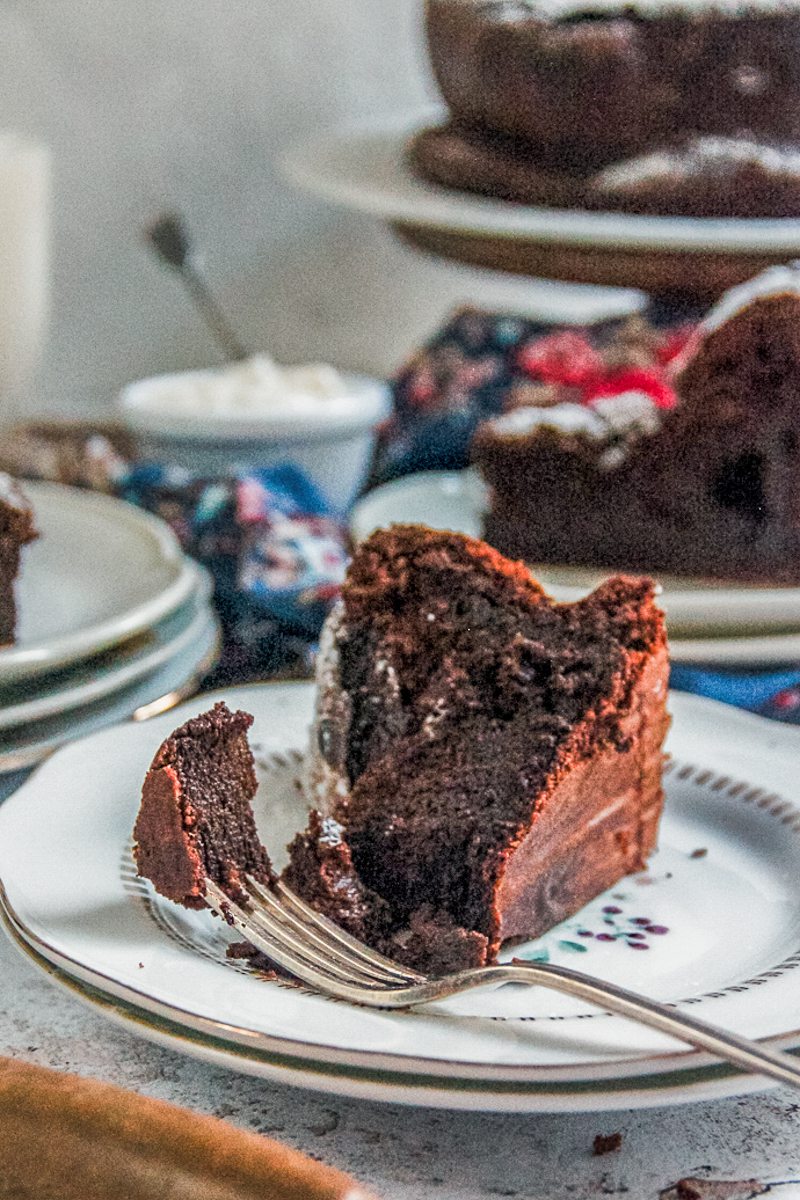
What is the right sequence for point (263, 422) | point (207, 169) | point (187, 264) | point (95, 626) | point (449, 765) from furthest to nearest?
1. point (207, 169)
2. point (187, 264)
3. point (263, 422)
4. point (95, 626)
5. point (449, 765)

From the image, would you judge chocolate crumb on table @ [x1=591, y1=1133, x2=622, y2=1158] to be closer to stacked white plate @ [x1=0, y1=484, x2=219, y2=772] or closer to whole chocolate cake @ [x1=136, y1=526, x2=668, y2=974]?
whole chocolate cake @ [x1=136, y1=526, x2=668, y2=974]

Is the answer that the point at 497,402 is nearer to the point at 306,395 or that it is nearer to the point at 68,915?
the point at 306,395

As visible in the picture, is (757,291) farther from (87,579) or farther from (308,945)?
(308,945)

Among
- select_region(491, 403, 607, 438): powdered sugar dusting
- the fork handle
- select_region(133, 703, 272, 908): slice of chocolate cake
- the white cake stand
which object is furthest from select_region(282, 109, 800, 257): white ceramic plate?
the fork handle

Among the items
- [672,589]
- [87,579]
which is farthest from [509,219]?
[87,579]

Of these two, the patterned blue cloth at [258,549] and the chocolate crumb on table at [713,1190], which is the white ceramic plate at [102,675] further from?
the chocolate crumb on table at [713,1190]
